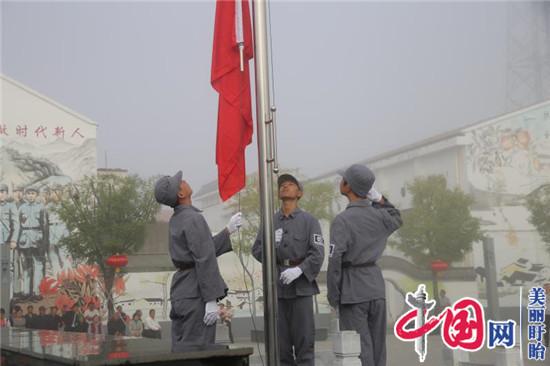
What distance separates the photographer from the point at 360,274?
2.36 meters

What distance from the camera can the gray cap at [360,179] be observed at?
2369 millimetres

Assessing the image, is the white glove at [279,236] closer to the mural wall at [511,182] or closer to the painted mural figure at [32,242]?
the painted mural figure at [32,242]

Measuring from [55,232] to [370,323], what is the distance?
177cm

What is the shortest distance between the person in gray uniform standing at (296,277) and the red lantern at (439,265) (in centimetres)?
140

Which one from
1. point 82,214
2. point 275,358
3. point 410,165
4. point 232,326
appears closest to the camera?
point 275,358

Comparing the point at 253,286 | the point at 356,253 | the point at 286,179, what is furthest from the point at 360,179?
the point at 253,286

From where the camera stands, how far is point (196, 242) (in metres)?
2.30

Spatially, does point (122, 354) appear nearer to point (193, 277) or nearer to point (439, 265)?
point (193, 277)

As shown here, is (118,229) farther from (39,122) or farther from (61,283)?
(39,122)

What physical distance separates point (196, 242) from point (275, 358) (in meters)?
0.50

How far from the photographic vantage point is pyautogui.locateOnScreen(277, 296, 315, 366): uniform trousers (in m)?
2.51

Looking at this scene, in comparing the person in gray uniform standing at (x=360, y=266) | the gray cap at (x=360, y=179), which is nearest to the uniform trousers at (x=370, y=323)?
the person in gray uniform standing at (x=360, y=266)

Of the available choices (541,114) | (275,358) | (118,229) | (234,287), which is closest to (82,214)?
(118,229)

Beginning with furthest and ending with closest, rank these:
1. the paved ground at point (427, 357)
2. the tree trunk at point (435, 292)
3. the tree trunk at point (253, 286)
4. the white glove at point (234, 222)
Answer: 1. the tree trunk at point (435, 292)
2. the tree trunk at point (253, 286)
3. the paved ground at point (427, 357)
4. the white glove at point (234, 222)
